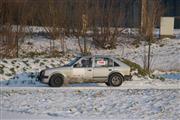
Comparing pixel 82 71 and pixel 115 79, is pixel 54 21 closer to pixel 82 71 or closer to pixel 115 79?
pixel 82 71

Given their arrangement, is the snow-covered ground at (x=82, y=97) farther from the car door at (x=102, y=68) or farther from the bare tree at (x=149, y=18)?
the bare tree at (x=149, y=18)

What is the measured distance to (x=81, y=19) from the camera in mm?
37438

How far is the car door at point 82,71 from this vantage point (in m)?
23.2

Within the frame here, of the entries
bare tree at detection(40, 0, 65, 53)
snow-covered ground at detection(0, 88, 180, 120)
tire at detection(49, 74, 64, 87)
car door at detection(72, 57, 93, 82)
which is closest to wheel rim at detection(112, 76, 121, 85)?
car door at detection(72, 57, 93, 82)

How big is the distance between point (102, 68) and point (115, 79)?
0.74 metres

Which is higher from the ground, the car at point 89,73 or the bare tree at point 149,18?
the bare tree at point 149,18

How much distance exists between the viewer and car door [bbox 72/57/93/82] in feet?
76.1

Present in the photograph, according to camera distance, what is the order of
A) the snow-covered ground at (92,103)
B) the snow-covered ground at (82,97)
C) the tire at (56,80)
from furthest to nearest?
the tire at (56,80) → the snow-covered ground at (82,97) → the snow-covered ground at (92,103)

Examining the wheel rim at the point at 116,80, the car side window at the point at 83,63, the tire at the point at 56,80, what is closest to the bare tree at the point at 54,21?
the car side window at the point at 83,63

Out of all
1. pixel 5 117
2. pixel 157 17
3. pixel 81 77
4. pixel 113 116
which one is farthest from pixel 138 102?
pixel 157 17

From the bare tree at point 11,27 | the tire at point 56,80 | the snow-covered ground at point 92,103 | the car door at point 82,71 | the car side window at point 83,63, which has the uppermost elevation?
the bare tree at point 11,27

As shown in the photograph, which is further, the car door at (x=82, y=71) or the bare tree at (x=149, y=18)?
the bare tree at (x=149, y=18)

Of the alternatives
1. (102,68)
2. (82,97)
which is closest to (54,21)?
(102,68)

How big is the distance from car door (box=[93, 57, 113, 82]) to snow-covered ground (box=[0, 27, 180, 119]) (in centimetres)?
54
